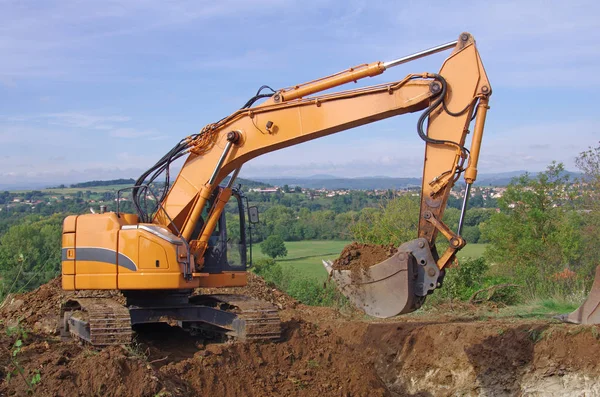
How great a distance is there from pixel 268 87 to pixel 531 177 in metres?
16.7

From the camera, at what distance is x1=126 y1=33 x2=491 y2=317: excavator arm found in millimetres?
7824

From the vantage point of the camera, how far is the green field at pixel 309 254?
2617cm

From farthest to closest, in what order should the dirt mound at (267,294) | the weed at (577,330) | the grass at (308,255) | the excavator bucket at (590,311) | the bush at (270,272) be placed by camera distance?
1. the grass at (308,255)
2. the bush at (270,272)
3. the dirt mound at (267,294)
4. the excavator bucket at (590,311)
5. the weed at (577,330)

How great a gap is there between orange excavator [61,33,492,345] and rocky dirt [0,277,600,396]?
56cm

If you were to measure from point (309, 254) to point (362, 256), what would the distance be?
1053 inches

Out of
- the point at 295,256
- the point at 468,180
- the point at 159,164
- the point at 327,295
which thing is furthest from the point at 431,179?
the point at 295,256

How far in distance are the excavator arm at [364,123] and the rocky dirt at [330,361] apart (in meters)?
1.27

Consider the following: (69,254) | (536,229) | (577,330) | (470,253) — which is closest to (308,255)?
(470,253)

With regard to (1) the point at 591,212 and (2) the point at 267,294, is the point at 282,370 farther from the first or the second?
(1) the point at 591,212

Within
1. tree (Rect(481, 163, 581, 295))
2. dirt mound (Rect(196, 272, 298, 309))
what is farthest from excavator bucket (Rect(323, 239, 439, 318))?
tree (Rect(481, 163, 581, 295))

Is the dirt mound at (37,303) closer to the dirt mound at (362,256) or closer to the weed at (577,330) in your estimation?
the dirt mound at (362,256)

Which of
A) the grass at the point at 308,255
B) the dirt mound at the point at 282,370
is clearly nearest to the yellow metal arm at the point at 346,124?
the dirt mound at the point at 282,370

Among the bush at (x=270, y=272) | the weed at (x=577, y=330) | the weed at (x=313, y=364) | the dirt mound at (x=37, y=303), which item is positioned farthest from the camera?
the bush at (x=270, y=272)

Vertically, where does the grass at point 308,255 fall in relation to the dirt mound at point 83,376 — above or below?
below
